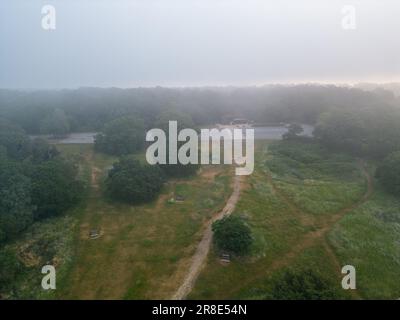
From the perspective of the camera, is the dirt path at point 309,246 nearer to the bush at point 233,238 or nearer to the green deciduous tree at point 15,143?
the bush at point 233,238

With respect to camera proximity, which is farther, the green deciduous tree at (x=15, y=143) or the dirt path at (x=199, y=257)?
the green deciduous tree at (x=15, y=143)

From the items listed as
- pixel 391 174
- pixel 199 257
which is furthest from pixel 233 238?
pixel 391 174

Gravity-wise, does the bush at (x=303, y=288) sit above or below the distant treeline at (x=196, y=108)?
below

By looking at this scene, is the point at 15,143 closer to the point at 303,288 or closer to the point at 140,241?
the point at 140,241

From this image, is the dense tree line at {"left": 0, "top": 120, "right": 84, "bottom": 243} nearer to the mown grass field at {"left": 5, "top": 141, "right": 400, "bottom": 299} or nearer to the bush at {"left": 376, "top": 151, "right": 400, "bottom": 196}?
the mown grass field at {"left": 5, "top": 141, "right": 400, "bottom": 299}

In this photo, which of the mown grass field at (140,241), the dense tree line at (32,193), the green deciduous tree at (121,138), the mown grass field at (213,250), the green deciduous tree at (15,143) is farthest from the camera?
the green deciduous tree at (121,138)

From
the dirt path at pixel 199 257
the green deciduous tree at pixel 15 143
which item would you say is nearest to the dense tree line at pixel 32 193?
the green deciduous tree at pixel 15 143

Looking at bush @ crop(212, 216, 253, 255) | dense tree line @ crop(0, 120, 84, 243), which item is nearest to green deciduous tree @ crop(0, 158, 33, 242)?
dense tree line @ crop(0, 120, 84, 243)
